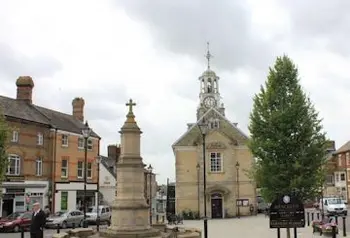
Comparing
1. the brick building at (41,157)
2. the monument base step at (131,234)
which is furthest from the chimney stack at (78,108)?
the monument base step at (131,234)

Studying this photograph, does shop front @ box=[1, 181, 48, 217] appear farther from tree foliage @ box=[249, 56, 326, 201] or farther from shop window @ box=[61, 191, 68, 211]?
tree foliage @ box=[249, 56, 326, 201]

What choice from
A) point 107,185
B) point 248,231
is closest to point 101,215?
point 248,231

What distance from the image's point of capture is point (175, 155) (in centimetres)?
5397

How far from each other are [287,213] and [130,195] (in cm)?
599

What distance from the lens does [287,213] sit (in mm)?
16672

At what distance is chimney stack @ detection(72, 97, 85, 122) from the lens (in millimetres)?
55469

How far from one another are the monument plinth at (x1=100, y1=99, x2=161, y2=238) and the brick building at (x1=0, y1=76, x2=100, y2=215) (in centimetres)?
2203

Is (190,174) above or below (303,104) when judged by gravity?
below

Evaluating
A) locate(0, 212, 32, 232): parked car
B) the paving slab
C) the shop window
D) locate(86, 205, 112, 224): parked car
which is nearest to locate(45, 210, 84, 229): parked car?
locate(86, 205, 112, 224): parked car

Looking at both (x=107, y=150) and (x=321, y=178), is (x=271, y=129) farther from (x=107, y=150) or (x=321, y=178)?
(x=107, y=150)

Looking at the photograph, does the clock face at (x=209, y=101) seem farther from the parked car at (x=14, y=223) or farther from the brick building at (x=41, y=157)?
the parked car at (x=14, y=223)

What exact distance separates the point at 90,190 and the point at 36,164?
9.47 meters

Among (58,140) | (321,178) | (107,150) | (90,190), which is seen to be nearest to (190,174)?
(90,190)

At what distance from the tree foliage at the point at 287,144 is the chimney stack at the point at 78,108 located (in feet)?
109
